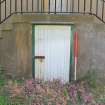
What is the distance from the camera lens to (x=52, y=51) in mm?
9016

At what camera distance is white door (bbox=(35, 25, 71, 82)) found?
355 inches

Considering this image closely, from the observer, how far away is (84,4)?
369 inches

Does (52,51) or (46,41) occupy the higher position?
(46,41)

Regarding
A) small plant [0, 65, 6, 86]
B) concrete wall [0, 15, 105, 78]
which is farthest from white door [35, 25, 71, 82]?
small plant [0, 65, 6, 86]

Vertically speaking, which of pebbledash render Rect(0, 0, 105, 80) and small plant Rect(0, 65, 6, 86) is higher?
pebbledash render Rect(0, 0, 105, 80)

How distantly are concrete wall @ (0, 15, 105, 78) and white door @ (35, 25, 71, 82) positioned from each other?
0.51 ft

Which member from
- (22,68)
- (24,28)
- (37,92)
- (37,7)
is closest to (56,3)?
(37,7)

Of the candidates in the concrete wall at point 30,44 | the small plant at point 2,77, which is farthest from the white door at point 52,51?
the small plant at point 2,77

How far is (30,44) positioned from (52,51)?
494 millimetres

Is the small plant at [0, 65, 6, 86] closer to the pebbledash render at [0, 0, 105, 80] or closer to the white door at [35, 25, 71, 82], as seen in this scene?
the pebbledash render at [0, 0, 105, 80]

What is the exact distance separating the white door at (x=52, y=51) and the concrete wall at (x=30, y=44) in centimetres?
16

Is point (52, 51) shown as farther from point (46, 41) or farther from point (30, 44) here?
point (30, 44)

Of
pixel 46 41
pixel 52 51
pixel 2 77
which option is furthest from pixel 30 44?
pixel 2 77

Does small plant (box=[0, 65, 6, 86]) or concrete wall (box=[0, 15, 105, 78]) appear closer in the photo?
small plant (box=[0, 65, 6, 86])
